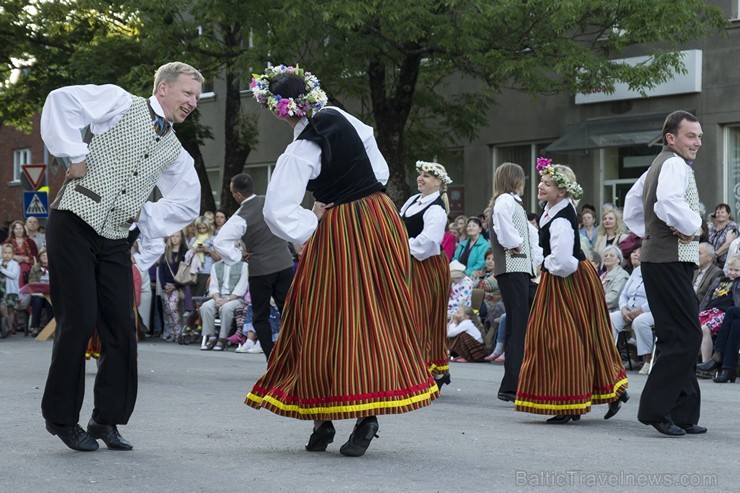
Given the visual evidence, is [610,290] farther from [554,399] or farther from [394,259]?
[394,259]

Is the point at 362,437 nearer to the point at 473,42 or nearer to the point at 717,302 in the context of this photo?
the point at 717,302

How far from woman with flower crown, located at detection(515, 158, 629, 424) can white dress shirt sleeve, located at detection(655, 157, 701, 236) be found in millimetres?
1180

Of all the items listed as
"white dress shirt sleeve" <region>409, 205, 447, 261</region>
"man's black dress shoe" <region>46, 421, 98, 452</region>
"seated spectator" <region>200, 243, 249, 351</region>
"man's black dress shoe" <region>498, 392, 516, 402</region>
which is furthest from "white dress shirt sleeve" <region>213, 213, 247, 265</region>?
"seated spectator" <region>200, 243, 249, 351</region>

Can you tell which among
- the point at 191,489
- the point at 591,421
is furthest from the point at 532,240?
the point at 191,489

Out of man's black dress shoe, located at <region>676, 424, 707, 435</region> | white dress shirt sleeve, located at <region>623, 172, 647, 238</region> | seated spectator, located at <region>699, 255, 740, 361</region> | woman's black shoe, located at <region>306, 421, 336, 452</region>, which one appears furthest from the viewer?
seated spectator, located at <region>699, 255, 740, 361</region>

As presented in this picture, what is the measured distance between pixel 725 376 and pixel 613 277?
8.32ft

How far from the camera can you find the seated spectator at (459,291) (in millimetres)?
15992

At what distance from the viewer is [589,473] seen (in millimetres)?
6191

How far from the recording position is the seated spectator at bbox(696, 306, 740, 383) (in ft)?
42.3

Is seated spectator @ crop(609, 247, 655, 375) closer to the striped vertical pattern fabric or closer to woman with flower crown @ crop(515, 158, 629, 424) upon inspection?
the striped vertical pattern fabric

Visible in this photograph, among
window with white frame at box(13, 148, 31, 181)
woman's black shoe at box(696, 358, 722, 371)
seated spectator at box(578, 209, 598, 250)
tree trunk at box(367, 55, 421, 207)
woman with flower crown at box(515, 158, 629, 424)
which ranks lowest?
woman's black shoe at box(696, 358, 722, 371)

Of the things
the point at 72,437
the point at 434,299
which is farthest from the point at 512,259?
the point at 72,437

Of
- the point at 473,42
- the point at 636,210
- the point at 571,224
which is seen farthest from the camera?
the point at 473,42

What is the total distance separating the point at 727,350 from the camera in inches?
510
